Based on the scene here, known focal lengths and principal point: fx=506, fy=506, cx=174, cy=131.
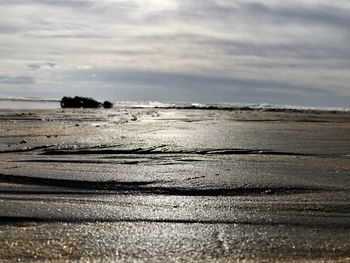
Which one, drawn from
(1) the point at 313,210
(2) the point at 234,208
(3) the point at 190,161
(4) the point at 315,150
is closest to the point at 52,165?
(3) the point at 190,161

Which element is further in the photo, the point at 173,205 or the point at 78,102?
the point at 78,102

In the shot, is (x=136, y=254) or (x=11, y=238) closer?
(x=136, y=254)

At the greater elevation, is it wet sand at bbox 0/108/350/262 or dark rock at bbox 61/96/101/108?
dark rock at bbox 61/96/101/108

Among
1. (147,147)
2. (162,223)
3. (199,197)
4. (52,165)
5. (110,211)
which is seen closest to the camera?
(162,223)

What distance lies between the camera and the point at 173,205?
3.69 metres

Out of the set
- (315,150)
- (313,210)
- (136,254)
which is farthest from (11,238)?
(315,150)

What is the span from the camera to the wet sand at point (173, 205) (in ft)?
8.60

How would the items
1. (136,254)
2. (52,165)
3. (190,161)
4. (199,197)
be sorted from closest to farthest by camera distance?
(136,254), (199,197), (52,165), (190,161)

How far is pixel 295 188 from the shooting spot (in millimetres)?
4340

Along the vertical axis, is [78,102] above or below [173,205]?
above

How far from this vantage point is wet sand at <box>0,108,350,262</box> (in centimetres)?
262

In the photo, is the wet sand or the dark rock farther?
the dark rock

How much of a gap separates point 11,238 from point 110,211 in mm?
812

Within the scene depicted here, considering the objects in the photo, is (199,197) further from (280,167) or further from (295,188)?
(280,167)
